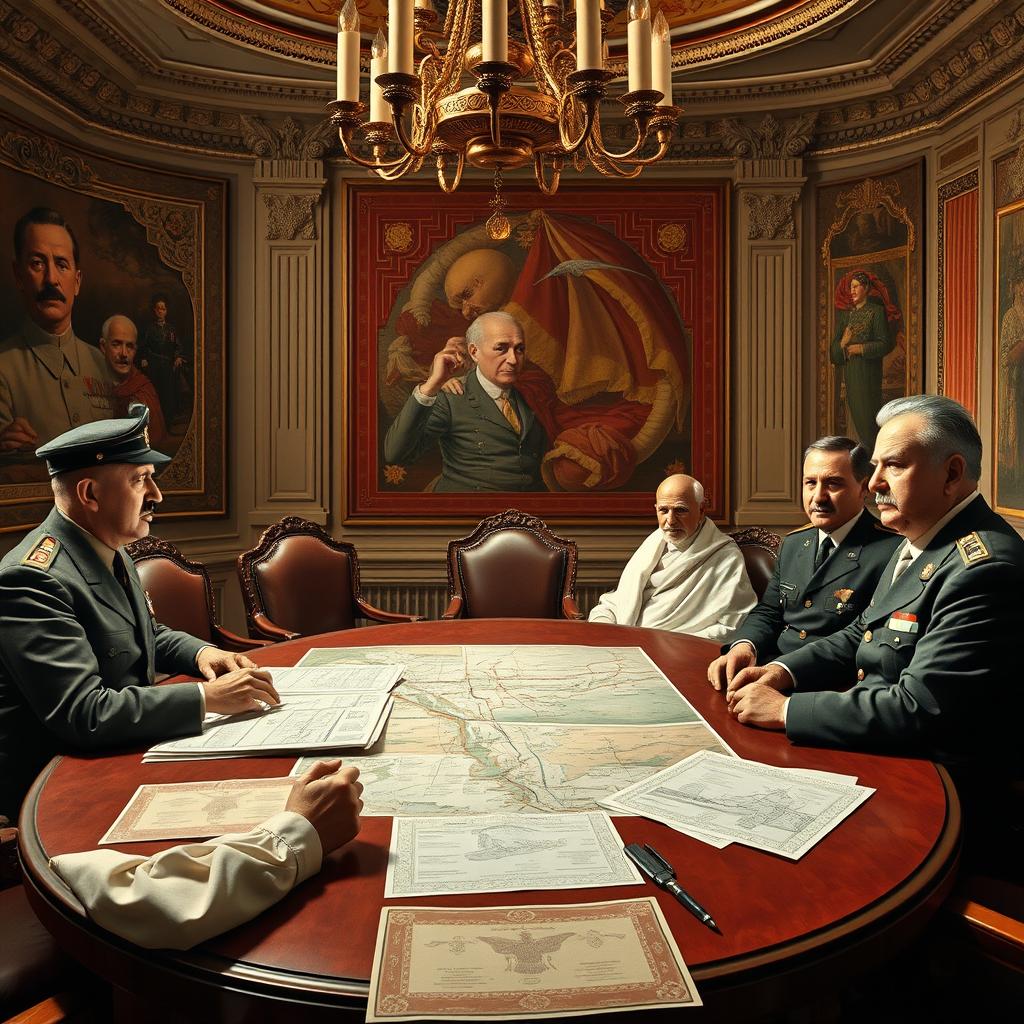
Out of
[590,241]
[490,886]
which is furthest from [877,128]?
[490,886]

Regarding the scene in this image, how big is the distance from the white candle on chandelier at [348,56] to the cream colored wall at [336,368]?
2.92 m

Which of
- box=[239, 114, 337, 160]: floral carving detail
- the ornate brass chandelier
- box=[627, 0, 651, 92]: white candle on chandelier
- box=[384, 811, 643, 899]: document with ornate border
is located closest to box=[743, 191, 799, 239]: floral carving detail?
box=[239, 114, 337, 160]: floral carving detail

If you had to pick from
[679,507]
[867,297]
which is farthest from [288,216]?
[867,297]

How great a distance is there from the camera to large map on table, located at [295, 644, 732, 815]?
151 cm

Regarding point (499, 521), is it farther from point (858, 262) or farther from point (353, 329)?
point (858, 262)

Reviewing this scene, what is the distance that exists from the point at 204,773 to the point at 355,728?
1.08 feet

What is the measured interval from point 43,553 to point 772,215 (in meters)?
4.90

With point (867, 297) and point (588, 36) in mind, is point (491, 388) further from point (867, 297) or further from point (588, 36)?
point (588, 36)

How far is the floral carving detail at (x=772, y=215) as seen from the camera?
5434 millimetres

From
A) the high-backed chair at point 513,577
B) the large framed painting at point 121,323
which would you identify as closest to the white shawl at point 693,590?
the high-backed chair at point 513,577

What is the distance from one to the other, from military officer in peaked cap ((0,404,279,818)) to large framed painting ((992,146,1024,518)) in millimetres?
3812

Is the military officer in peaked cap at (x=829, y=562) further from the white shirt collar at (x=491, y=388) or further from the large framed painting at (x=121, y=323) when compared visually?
the large framed painting at (x=121, y=323)

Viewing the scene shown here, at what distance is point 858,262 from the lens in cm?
532

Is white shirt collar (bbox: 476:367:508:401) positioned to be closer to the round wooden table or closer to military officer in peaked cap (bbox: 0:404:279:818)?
military officer in peaked cap (bbox: 0:404:279:818)
